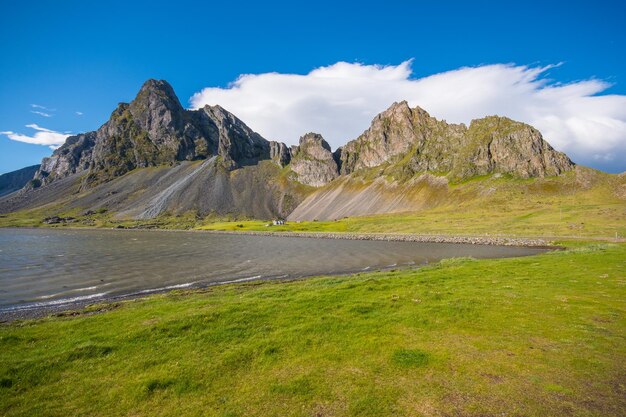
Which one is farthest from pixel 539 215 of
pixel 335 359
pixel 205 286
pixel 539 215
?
pixel 335 359

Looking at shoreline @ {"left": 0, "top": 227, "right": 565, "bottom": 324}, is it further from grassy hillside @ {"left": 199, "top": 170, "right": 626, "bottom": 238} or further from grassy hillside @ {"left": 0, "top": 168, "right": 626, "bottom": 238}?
grassy hillside @ {"left": 199, "top": 170, "right": 626, "bottom": 238}

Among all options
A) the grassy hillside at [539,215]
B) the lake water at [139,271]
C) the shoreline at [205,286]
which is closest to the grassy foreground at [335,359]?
the shoreline at [205,286]

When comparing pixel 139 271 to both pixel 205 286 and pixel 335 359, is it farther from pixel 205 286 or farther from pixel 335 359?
pixel 335 359

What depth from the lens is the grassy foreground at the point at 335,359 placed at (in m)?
10.9

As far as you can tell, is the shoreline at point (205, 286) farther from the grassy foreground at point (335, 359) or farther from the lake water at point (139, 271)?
Answer: the grassy foreground at point (335, 359)

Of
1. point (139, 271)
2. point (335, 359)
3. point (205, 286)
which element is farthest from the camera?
point (139, 271)

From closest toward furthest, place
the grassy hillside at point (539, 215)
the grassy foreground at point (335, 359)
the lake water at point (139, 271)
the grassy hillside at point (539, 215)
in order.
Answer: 1. the grassy foreground at point (335, 359)
2. the lake water at point (139, 271)
3. the grassy hillside at point (539, 215)
4. the grassy hillside at point (539, 215)

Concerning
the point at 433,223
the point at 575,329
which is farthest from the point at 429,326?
the point at 433,223

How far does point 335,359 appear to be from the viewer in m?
14.0

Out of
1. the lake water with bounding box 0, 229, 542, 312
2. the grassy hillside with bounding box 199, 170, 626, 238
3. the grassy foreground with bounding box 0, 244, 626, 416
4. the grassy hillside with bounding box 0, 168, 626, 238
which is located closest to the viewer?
the grassy foreground with bounding box 0, 244, 626, 416

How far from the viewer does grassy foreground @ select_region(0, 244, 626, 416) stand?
10945 millimetres

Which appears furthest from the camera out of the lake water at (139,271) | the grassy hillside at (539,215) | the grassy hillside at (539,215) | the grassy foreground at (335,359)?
the grassy hillside at (539,215)

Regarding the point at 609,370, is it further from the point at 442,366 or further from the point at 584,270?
the point at 584,270

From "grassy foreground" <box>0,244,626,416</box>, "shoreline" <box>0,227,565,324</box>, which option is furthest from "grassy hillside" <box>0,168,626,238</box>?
"grassy foreground" <box>0,244,626,416</box>
